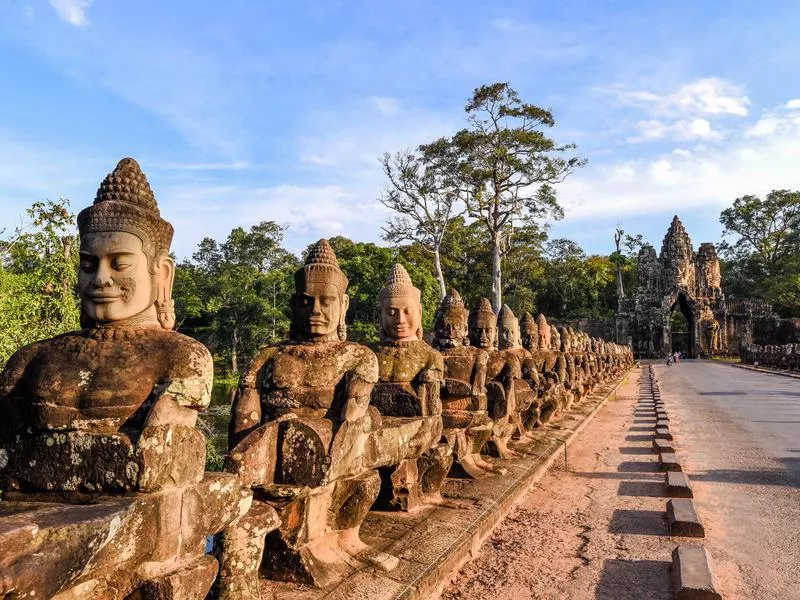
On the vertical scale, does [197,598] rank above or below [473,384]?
below

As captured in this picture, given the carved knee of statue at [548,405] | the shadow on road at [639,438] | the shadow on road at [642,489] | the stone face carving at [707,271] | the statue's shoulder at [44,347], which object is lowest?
the shadow on road at [639,438]

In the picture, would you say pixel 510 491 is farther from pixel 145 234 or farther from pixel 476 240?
pixel 476 240

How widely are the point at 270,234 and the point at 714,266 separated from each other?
4297 centimetres

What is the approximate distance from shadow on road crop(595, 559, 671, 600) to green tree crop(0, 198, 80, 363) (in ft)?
23.0

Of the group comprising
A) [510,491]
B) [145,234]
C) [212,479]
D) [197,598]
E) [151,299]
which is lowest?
[510,491]

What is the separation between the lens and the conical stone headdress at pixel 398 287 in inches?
223

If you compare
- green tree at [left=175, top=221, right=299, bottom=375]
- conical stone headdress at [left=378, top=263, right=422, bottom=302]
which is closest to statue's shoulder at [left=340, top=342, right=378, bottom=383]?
conical stone headdress at [left=378, top=263, right=422, bottom=302]

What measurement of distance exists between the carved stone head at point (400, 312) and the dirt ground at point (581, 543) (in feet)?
6.27

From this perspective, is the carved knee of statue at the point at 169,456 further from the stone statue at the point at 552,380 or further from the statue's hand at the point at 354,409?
the stone statue at the point at 552,380

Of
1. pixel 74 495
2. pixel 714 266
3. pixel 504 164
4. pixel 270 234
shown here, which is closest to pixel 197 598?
pixel 74 495

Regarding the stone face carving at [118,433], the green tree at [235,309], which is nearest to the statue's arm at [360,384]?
the stone face carving at [118,433]

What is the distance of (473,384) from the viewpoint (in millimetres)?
6570

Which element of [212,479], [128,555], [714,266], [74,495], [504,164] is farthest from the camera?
[714,266]

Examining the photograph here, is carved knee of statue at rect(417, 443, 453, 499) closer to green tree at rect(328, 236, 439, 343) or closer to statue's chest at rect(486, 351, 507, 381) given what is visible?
statue's chest at rect(486, 351, 507, 381)
